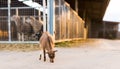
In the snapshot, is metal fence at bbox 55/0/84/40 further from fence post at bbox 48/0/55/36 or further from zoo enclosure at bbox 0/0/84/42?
fence post at bbox 48/0/55/36

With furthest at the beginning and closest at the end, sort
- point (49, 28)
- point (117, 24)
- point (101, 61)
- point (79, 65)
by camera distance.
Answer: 1. point (117, 24)
2. point (49, 28)
3. point (101, 61)
4. point (79, 65)

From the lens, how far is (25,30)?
1936 cm

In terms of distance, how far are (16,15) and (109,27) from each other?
41.1m

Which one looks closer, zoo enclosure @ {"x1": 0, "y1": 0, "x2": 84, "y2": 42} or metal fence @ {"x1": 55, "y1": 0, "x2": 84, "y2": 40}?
zoo enclosure @ {"x1": 0, "y1": 0, "x2": 84, "y2": 42}

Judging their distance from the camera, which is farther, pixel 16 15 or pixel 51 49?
pixel 16 15

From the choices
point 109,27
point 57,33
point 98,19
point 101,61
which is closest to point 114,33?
point 109,27

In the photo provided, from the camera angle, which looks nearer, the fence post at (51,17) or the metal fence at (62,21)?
the fence post at (51,17)

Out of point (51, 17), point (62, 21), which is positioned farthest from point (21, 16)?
point (62, 21)

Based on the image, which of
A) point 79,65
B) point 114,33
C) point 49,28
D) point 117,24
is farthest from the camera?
point 117,24

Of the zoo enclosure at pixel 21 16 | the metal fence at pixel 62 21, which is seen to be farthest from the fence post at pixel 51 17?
the metal fence at pixel 62 21

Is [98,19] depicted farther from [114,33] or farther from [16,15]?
[16,15]

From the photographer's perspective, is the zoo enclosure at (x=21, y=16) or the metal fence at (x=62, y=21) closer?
the zoo enclosure at (x=21, y=16)

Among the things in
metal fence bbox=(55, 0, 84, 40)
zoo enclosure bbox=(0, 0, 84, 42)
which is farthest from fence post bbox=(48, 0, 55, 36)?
metal fence bbox=(55, 0, 84, 40)

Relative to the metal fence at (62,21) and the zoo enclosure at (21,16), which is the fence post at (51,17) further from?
the metal fence at (62,21)
